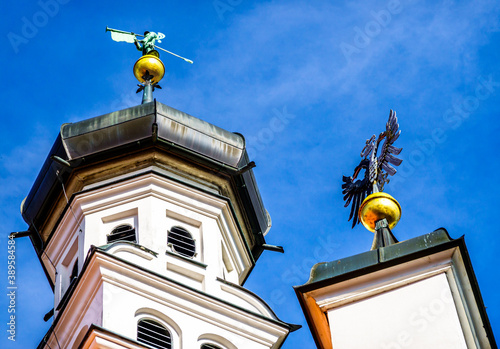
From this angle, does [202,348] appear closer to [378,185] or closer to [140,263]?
[140,263]

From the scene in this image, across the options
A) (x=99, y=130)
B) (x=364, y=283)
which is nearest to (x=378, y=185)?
(x=364, y=283)

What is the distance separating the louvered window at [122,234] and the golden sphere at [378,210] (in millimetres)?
7850

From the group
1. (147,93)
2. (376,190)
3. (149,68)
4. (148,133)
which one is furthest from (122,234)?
(376,190)

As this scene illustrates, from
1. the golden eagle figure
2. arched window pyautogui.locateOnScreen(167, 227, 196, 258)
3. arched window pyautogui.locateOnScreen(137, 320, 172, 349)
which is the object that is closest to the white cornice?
arched window pyautogui.locateOnScreen(137, 320, 172, 349)

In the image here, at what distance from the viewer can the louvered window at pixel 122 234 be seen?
25241 mm

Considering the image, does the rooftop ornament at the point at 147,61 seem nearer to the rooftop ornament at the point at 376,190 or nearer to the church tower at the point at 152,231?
the church tower at the point at 152,231

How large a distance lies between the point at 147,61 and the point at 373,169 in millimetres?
13017

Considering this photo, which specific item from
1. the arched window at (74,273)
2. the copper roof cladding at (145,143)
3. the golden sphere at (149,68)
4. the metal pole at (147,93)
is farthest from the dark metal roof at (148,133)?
the golden sphere at (149,68)

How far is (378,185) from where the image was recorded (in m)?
18.5

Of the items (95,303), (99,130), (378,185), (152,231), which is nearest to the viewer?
(378,185)

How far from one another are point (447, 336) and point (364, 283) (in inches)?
54.4

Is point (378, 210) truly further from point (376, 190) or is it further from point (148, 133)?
point (148, 133)

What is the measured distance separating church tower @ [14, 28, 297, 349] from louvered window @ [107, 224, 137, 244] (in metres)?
0.02

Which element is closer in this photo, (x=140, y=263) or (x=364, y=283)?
(x=364, y=283)
